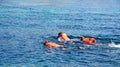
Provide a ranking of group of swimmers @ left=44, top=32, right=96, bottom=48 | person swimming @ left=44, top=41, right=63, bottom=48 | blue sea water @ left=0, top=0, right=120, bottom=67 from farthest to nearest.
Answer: group of swimmers @ left=44, top=32, right=96, bottom=48, person swimming @ left=44, top=41, right=63, bottom=48, blue sea water @ left=0, top=0, right=120, bottom=67

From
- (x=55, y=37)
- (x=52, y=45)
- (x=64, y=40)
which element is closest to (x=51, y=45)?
(x=52, y=45)

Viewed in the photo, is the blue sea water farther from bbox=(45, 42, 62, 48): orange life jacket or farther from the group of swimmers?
bbox=(45, 42, 62, 48): orange life jacket

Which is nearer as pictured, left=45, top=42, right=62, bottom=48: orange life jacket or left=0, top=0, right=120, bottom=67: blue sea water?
left=0, top=0, right=120, bottom=67: blue sea water

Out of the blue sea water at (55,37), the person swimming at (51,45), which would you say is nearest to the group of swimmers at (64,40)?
the person swimming at (51,45)

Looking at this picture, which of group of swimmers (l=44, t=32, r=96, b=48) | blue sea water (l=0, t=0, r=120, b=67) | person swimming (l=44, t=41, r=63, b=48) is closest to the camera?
blue sea water (l=0, t=0, r=120, b=67)

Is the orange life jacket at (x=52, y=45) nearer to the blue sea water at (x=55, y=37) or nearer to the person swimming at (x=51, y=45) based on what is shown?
the person swimming at (x=51, y=45)

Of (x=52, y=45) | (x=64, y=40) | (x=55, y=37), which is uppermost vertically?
(x=55, y=37)

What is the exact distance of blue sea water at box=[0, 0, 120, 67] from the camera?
53562mm

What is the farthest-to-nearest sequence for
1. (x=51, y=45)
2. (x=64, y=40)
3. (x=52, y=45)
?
(x=64, y=40), (x=51, y=45), (x=52, y=45)

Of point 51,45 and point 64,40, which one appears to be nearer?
point 51,45

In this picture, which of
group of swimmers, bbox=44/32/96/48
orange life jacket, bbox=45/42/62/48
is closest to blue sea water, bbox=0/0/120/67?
group of swimmers, bbox=44/32/96/48

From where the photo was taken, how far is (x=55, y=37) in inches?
2837

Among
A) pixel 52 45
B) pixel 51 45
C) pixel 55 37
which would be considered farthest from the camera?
pixel 55 37

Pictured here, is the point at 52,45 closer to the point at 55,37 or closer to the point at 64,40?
the point at 64,40
